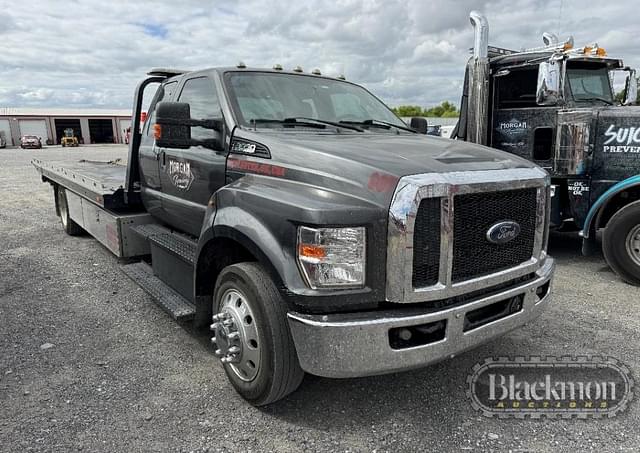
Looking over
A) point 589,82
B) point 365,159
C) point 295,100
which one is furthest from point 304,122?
point 589,82

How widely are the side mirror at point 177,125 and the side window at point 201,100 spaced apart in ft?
0.24

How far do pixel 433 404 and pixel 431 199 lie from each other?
4.64ft

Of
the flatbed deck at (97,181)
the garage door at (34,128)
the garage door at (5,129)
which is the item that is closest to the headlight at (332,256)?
the flatbed deck at (97,181)

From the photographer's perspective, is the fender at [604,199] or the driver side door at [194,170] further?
the fender at [604,199]

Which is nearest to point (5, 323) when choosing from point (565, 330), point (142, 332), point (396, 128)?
point (142, 332)

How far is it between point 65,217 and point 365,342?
678 cm

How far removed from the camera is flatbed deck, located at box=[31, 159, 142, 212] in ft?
17.8

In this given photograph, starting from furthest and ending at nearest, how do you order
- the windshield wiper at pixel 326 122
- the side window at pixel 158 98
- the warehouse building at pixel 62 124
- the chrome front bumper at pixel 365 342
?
the warehouse building at pixel 62 124
the side window at pixel 158 98
the windshield wiper at pixel 326 122
the chrome front bumper at pixel 365 342

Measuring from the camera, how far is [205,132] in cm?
381

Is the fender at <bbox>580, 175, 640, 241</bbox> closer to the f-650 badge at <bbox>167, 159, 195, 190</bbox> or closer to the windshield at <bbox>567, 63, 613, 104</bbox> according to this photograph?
the windshield at <bbox>567, 63, 613, 104</bbox>

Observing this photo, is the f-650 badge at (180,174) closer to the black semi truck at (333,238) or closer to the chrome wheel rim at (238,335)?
the black semi truck at (333,238)

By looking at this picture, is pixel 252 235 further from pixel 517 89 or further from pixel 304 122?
pixel 517 89

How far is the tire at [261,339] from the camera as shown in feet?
9.11

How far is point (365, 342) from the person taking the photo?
8.35 feet
